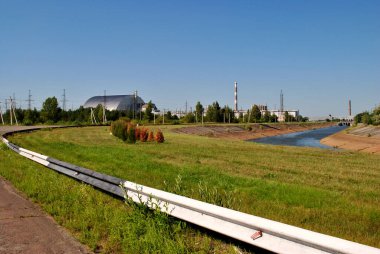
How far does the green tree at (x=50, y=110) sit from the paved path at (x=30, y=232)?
10020cm

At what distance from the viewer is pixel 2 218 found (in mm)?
6594

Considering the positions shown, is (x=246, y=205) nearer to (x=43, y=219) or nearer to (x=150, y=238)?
(x=150, y=238)

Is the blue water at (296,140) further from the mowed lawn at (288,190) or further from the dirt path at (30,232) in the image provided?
the dirt path at (30,232)

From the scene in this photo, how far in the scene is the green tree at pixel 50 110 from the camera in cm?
10231

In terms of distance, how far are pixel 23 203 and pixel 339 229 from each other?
5.74 metres

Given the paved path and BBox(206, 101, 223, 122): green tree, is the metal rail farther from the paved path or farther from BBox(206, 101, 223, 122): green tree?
BBox(206, 101, 223, 122): green tree

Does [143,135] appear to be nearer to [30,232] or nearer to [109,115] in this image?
[30,232]

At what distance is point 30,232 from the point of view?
18.9 ft

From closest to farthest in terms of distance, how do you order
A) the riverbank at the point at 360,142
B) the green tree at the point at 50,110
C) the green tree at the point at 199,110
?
the riverbank at the point at 360,142 → the green tree at the point at 50,110 → the green tree at the point at 199,110

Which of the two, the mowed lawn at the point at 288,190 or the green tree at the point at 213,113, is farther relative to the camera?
the green tree at the point at 213,113

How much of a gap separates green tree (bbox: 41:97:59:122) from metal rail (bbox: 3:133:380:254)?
10140 cm

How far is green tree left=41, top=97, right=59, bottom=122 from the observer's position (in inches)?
4028

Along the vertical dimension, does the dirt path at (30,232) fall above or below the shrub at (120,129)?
below

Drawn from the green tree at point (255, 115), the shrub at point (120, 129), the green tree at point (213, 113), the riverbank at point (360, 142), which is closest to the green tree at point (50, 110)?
the green tree at point (213, 113)
